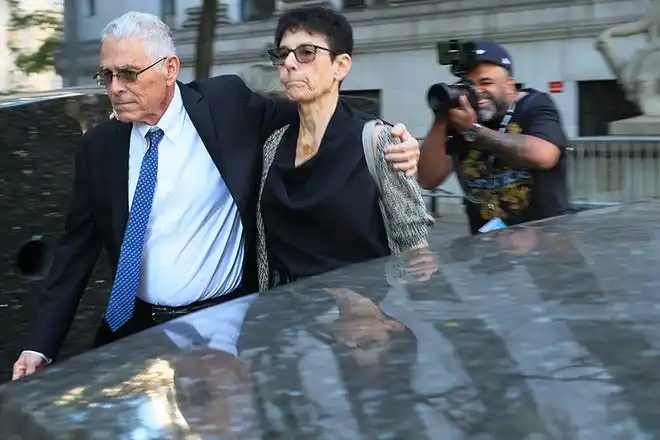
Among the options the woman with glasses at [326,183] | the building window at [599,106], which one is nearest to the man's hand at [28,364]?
the woman with glasses at [326,183]

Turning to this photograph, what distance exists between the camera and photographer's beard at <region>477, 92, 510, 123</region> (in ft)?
A: 13.3

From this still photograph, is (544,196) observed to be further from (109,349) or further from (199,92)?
(109,349)

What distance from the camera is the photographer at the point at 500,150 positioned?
12.8 feet

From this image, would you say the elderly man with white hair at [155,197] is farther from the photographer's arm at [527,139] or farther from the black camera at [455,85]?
the photographer's arm at [527,139]

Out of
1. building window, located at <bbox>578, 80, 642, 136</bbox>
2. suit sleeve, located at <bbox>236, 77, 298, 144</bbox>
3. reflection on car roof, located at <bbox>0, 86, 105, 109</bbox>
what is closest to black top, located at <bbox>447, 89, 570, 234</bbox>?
suit sleeve, located at <bbox>236, 77, 298, 144</bbox>

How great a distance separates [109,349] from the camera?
2.01m

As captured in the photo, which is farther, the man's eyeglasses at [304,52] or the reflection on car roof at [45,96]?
the reflection on car roof at [45,96]

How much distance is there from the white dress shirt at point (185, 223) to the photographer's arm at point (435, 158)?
110 cm

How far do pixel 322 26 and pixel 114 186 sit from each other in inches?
29.4

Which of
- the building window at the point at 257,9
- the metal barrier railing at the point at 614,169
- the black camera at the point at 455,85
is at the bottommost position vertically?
the metal barrier railing at the point at 614,169

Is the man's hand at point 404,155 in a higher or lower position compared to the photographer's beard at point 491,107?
lower

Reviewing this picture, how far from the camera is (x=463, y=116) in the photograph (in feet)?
12.6

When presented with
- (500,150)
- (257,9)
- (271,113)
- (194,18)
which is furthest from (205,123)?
(194,18)

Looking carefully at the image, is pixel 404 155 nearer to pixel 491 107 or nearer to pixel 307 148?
pixel 307 148
